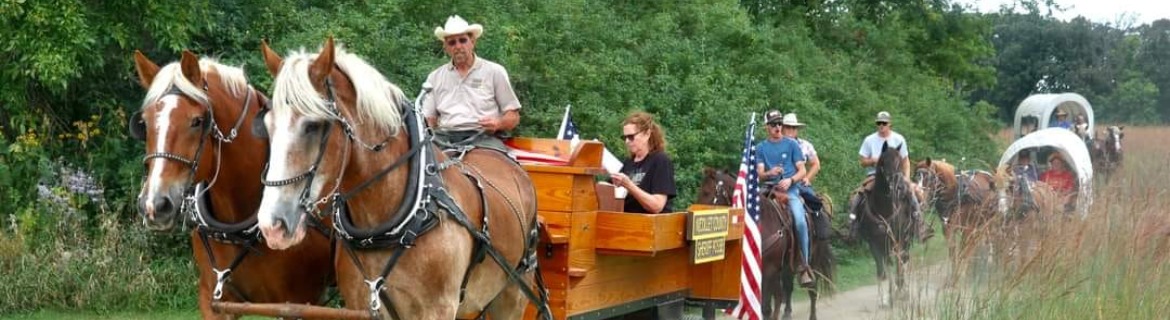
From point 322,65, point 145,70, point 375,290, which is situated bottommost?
point 375,290

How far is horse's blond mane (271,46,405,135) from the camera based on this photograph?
537cm

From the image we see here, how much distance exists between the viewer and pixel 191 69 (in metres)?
6.45

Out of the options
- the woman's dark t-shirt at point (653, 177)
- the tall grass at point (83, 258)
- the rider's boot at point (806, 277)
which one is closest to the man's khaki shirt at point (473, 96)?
the woman's dark t-shirt at point (653, 177)

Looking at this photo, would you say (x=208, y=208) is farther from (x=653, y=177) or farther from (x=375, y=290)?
(x=653, y=177)

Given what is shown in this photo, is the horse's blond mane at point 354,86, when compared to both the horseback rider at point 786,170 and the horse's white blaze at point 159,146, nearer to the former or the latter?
the horse's white blaze at point 159,146

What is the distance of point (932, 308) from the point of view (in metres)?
6.90

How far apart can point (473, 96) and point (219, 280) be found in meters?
1.66

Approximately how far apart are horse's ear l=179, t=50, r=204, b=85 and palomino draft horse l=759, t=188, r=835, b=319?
6.03m

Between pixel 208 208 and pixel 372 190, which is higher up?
pixel 372 190

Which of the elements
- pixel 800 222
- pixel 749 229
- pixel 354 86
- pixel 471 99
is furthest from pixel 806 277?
pixel 354 86

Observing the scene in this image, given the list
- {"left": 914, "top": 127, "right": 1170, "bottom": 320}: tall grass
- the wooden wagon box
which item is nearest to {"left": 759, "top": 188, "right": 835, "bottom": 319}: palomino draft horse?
the wooden wagon box

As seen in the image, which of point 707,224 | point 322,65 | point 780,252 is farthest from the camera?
point 780,252

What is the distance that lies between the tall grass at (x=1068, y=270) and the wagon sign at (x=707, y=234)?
1.78 m

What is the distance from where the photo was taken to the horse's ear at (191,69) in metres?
6.40
